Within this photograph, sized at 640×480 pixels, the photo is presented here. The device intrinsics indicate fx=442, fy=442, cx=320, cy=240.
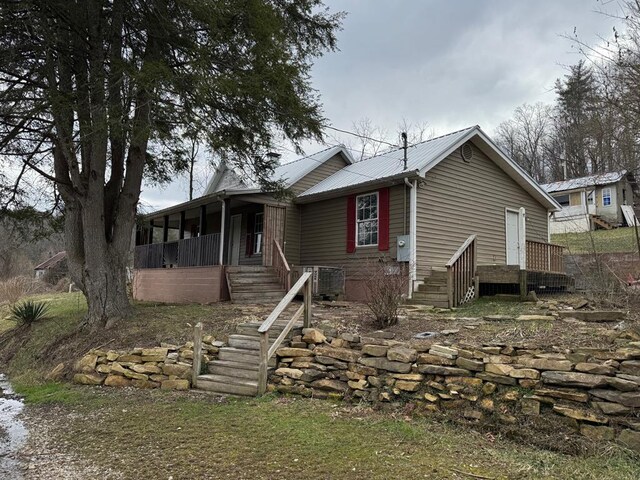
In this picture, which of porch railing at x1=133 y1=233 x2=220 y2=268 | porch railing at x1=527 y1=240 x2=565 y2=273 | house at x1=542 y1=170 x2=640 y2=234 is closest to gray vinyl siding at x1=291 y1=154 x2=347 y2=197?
porch railing at x1=133 y1=233 x2=220 y2=268

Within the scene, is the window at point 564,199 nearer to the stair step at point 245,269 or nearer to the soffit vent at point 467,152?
the soffit vent at point 467,152

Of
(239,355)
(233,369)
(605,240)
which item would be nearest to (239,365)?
(233,369)

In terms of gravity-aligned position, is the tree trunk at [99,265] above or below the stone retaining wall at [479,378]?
above

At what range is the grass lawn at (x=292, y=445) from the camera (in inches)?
138

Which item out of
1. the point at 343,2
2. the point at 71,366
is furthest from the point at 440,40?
the point at 71,366

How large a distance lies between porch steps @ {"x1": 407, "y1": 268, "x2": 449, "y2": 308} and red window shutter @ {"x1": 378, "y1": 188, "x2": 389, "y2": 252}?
147cm

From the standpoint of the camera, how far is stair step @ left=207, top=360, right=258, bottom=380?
607 centimetres

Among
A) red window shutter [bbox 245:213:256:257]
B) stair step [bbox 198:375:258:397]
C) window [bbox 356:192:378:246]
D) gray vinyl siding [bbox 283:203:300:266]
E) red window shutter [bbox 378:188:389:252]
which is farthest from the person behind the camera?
red window shutter [bbox 245:213:256:257]

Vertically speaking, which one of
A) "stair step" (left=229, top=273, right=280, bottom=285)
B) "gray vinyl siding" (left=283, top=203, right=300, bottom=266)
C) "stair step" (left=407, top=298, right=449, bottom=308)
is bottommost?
"stair step" (left=407, top=298, right=449, bottom=308)

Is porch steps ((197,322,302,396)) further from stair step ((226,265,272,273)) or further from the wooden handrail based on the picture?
stair step ((226,265,272,273))

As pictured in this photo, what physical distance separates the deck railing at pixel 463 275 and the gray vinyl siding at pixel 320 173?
6.86 meters

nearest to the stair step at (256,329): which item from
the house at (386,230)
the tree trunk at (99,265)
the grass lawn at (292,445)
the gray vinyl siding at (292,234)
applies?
the grass lawn at (292,445)

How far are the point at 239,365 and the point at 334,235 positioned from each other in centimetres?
767

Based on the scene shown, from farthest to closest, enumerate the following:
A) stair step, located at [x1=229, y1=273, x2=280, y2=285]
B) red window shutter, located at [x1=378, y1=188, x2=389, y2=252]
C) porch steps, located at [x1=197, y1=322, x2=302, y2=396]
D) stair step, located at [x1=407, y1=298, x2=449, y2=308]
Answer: red window shutter, located at [x1=378, y1=188, x2=389, y2=252] → stair step, located at [x1=229, y1=273, x2=280, y2=285] → stair step, located at [x1=407, y1=298, x2=449, y2=308] → porch steps, located at [x1=197, y1=322, x2=302, y2=396]
